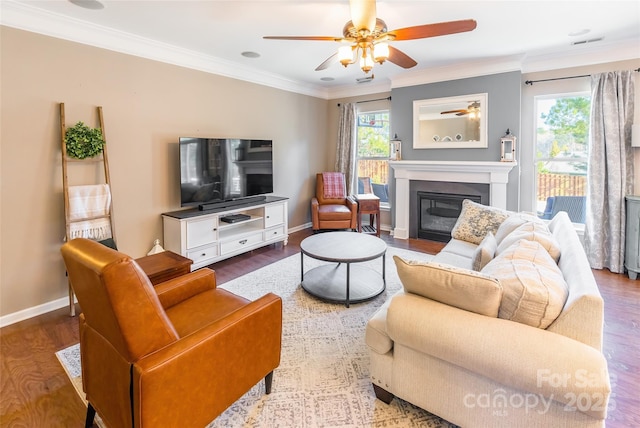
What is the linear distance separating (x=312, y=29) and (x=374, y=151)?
10.2 feet

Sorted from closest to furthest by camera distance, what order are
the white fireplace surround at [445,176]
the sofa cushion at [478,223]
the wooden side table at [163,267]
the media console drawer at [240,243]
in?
1. the wooden side table at [163,267]
2. the sofa cushion at [478,223]
3. the media console drawer at [240,243]
4. the white fireplace surround at [445,176]

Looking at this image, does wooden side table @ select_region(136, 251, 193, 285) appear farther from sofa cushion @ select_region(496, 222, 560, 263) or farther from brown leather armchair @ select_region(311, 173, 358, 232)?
brown leather armchair @ select_region(311, 173, 358, 232)

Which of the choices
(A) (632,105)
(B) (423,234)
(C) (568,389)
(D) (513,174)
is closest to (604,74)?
(A) (632,105)

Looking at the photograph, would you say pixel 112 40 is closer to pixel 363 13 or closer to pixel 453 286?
pixel 363 13

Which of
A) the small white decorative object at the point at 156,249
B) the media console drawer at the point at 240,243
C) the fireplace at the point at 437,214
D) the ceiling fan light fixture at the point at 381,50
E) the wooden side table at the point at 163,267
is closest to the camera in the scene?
the ceiling fan light fixture at the point at 381,50

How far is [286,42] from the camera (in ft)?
12.0

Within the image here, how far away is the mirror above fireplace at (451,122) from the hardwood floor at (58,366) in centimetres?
243

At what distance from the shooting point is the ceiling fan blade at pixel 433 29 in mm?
2240

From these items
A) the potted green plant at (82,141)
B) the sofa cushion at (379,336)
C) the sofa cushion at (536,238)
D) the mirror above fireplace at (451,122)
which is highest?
the mirror above fireplace at (451,122)

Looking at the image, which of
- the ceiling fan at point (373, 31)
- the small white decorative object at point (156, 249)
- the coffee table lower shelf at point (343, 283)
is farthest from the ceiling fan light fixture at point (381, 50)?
the small white decorative object at point (156, 249)

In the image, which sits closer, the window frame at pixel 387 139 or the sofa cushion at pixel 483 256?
the sofa cushion at pixel 483 256

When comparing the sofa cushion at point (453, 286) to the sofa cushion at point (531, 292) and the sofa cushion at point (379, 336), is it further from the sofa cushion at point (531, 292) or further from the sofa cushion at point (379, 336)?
the sofa cushion at point (379, 336)

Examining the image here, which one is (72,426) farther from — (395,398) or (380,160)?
(380,160)

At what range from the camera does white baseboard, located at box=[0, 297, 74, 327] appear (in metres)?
2.81
